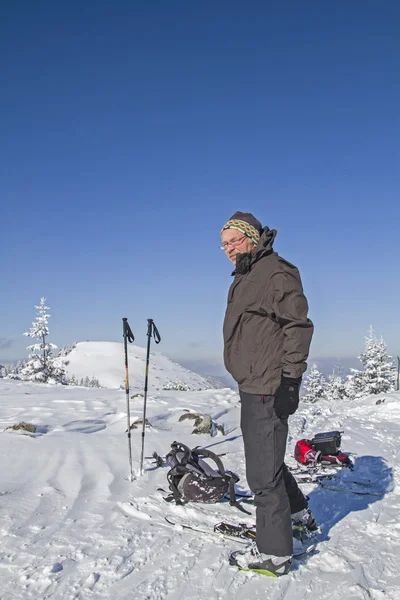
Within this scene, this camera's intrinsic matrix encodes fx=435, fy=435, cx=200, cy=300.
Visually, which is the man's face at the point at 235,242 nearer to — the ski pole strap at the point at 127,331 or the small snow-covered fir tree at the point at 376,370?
the ski pole strap at the point at 127,331

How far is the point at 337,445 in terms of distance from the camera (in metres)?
7.10

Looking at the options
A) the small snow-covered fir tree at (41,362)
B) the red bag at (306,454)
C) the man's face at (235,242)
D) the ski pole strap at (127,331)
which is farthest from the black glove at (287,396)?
the small snow-covered fir tree at (41,362)

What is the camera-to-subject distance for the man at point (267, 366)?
3305 mm

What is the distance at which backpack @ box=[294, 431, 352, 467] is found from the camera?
6949 mm

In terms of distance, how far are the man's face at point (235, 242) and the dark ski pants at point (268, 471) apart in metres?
1.21

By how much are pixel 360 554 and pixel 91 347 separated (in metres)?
133

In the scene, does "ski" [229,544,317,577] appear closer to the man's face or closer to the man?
the man

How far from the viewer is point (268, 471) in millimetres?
3426

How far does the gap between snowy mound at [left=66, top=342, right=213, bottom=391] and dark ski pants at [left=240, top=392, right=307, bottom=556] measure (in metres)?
84.3

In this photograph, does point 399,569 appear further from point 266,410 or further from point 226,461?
point 226,461

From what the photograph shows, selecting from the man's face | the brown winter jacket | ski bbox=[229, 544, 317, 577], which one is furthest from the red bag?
the man's face

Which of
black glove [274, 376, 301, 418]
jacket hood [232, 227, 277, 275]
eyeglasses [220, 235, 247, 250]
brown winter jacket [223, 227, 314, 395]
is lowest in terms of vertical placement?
black glove [274, 376, 301, 418]

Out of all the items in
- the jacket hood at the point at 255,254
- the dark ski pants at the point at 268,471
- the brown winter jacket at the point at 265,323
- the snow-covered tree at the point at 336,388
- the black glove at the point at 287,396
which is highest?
the jacket hood at the point at 255,254

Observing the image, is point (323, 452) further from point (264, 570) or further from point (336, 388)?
point (336, 388)
